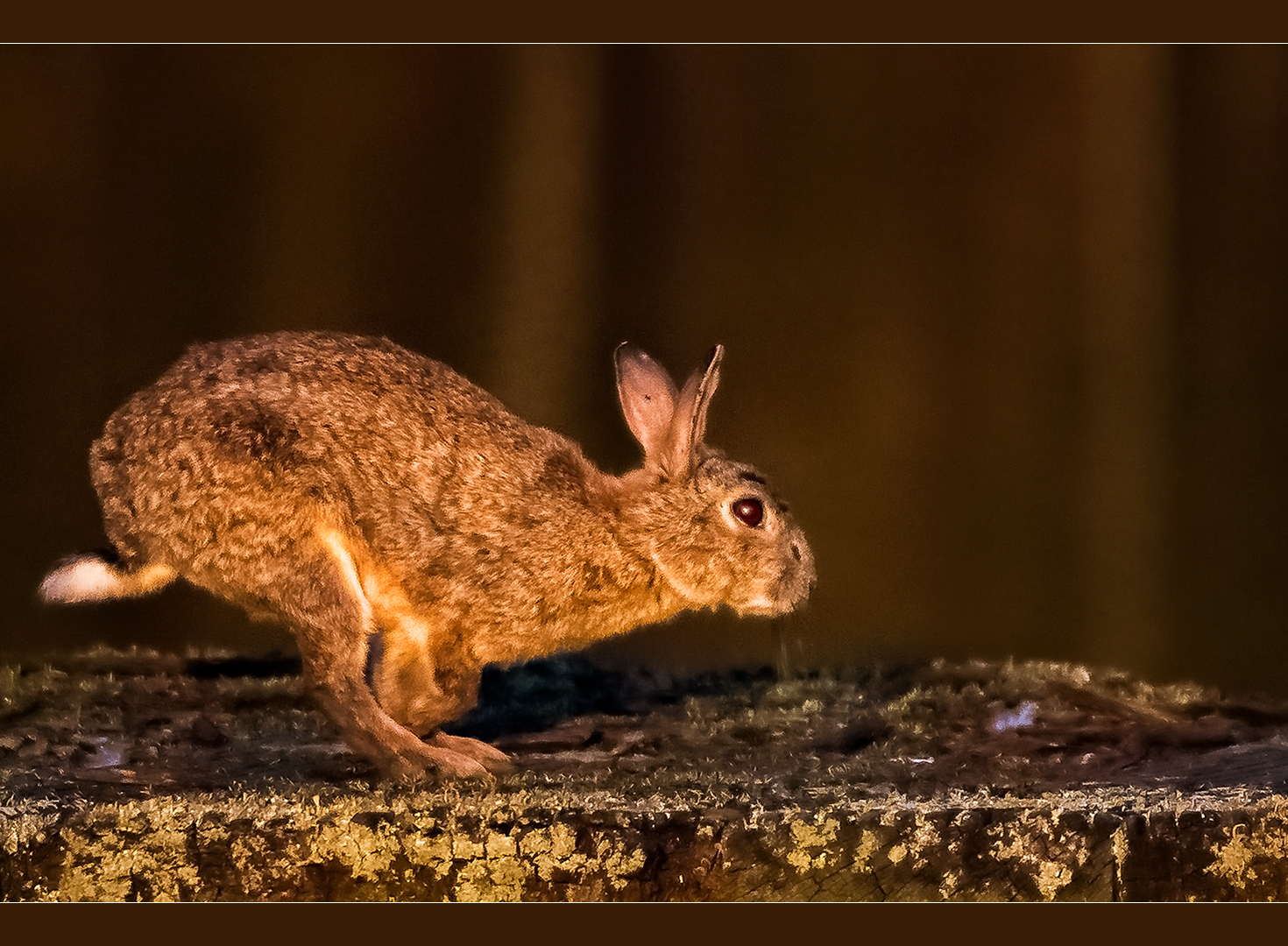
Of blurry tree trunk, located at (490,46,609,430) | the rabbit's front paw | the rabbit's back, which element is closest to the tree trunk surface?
the rabbit's front paw

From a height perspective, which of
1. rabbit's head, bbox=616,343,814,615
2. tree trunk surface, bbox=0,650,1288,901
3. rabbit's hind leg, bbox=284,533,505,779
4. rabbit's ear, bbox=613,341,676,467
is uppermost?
rabbit's ear, bbox=613,341,676,467

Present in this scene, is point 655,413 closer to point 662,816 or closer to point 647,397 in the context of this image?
point 647,397

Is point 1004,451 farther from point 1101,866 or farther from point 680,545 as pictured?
point 1101,866

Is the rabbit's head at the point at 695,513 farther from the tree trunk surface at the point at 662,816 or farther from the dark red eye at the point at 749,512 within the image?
the tree trunk surface at the point at 662,816

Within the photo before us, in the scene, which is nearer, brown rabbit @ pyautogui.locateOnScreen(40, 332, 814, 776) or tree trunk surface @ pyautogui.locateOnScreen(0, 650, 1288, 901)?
tree trunk surface @ pyautogui.locateOnScreen(0, 650, 1288, 901)

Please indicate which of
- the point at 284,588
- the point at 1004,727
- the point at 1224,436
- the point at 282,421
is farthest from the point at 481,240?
the point at 1224,436

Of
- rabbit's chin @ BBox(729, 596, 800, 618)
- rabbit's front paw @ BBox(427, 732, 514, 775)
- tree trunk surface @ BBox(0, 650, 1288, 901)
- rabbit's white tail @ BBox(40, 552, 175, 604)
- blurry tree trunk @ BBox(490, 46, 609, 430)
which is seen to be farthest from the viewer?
blurry tree trunk @ BBox(490, 46, 609, 430)

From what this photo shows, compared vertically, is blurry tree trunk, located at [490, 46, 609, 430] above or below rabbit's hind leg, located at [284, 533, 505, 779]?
above

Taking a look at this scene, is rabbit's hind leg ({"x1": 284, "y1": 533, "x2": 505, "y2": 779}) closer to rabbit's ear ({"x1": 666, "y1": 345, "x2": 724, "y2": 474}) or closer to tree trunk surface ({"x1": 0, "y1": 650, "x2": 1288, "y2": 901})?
tree trunk surface ({"x1": 0, "y1": 650, "x2": 1288, "y2": 901})

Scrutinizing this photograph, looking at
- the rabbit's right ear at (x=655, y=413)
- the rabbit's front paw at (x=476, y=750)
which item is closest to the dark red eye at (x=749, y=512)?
the rabbit's right ear at (x=655, y=413)
